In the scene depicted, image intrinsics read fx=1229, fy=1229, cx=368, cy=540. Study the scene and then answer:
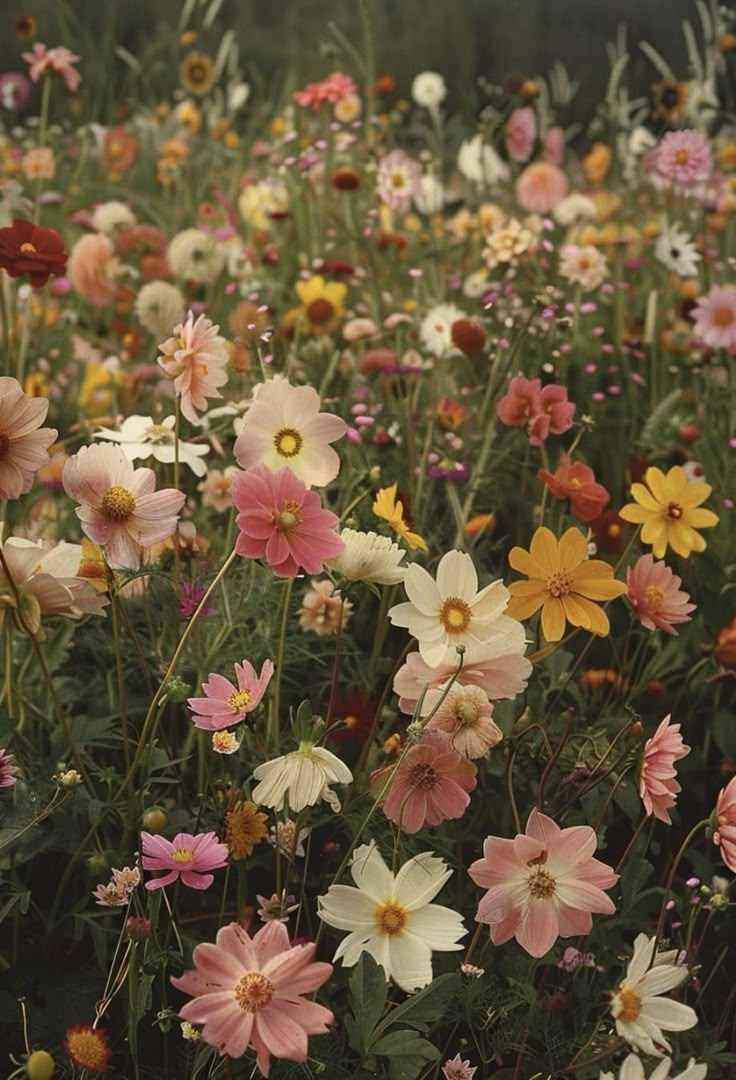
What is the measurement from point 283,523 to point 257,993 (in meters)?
0.28

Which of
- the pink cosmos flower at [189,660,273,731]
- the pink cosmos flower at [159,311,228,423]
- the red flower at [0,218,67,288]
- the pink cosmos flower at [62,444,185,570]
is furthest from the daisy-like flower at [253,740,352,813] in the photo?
the red flower at [0,218,67,288]

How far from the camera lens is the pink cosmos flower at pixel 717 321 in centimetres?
164

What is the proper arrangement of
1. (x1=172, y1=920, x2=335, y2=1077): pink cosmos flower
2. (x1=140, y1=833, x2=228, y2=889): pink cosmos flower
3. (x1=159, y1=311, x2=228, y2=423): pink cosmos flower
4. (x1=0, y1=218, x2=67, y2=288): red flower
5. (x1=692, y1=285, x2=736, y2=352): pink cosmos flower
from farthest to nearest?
(x1=692, y1=285, x2=736, y2=352): pink cosmos flower, (x1=0, y1=218, x2=67, y2=288): red flower, (x1=159, y1=311, x2=228, y2=423): pink cosmos flower, (x1=140, y1=833, x2=228, y2=889): pink cosmos flower, (x1=172, y1=920, x2=335, y2=1077): pink cosmos flower

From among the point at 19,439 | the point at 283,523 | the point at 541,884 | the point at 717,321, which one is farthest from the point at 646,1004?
the point at 717,321

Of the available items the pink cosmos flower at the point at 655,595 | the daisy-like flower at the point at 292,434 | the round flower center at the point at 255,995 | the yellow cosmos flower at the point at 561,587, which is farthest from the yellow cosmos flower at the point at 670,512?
the round flower center at the point at 255,995

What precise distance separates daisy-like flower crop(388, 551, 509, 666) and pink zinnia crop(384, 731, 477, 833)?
0.06 metres

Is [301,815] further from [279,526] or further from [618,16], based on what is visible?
[618,16]

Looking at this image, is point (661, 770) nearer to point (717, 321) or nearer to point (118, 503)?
point (118, 503)

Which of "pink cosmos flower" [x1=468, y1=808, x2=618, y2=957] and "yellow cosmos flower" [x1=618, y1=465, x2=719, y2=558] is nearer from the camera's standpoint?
"pink cosmos flower" [x1=468, y1=808, x2=618, y2=957]

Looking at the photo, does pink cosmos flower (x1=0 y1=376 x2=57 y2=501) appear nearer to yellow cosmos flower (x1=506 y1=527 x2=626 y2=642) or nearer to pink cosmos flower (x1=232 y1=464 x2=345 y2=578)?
pink cosmos flower (x1=232 y1=464 x2=345 y2=578)

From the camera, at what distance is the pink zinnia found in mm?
792

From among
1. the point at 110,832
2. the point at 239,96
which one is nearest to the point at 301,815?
the point at 110,832

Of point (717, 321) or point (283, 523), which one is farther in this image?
point (717, 321)

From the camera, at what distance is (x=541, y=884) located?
29.4 inches
